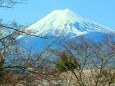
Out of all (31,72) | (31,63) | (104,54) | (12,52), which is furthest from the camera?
(104,54)

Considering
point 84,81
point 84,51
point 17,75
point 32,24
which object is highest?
point 32,24

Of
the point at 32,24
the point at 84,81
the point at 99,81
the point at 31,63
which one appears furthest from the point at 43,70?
the point at 84,81

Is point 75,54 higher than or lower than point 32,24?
lower

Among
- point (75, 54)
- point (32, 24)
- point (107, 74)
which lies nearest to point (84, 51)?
point (75, 54)

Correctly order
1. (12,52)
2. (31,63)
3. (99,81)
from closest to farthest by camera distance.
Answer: (31,63), (12,52), (99,81)

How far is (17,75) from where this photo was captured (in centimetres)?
712

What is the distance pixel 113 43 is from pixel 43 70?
1387 centimetres

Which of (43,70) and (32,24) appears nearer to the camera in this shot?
(43,70)

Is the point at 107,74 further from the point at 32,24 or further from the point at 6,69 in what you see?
the point at 6,69

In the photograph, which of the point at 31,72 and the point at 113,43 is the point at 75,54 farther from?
the point at 31,72

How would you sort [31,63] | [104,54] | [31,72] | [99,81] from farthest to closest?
[104,54], [99,81], [31,63], [31,72]

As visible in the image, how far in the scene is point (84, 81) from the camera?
20.2 meters

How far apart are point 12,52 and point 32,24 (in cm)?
75

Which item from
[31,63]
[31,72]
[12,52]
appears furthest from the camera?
[12,52]
